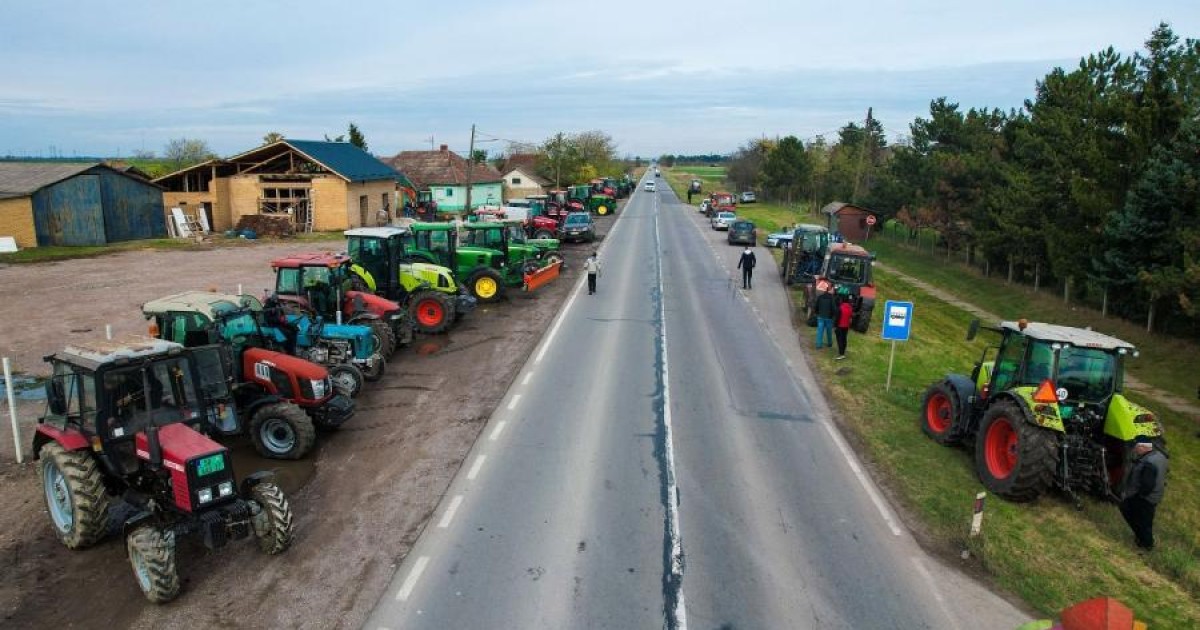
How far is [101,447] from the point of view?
870 cm

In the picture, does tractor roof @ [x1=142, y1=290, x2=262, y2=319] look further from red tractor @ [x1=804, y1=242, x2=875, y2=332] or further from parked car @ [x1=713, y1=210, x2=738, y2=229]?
parked car @ [x1=713, y1=210, x2=738, y2=229]

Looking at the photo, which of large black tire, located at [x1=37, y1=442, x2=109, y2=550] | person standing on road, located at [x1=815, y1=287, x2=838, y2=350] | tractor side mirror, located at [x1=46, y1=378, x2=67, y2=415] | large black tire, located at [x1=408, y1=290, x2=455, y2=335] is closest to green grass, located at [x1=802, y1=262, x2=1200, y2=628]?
person standing on road, located at [x1=815, y1=287, x2=838, y2=350]

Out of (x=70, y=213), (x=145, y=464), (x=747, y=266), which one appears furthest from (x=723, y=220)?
(x=145, y=464)

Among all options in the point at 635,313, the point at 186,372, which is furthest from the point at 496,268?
the point at 186,372

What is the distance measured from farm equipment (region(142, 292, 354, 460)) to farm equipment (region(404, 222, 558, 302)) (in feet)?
32.9

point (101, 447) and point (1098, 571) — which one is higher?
point (101, 447)

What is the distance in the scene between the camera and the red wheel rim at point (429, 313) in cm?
1988

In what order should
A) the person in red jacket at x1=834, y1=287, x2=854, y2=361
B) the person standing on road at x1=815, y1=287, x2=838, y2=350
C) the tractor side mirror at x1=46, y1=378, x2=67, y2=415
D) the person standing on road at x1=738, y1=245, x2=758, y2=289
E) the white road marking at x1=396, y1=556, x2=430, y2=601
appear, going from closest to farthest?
1. the white road marking at x1=396, y1=556, x2=430, y2=601
2. the tractor side mirror at x1=46, y1=378, x2=67, y2=415
3. the person in red jacket at x1=834, y1=287, x2=854, y2=361
4. the person standing on road at x1=815, y1=287, x2=838, y2=350
5. the person standing on road at x1=738, y1=245, x2=758, y2=289

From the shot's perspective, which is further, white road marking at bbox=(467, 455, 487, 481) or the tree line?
the tree line

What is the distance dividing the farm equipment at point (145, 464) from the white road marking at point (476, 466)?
9.05 feet

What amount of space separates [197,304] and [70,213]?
29967mm

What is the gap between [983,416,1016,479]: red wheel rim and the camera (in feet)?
36.3

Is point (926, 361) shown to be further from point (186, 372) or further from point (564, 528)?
point (186, 372)

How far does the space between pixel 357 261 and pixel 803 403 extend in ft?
38.2
